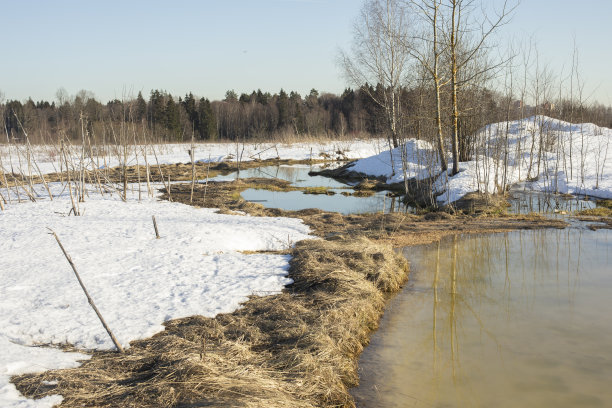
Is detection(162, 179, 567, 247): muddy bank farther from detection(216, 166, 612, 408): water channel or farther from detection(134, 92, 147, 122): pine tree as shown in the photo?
detection(134, 92, 147, 122): pine tree

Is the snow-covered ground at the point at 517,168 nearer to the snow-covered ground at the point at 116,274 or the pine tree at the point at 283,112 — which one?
the snow-covered ground at the point at 116,274

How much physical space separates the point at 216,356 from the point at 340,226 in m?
7.79

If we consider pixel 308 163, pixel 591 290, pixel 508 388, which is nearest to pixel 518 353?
pixel 508 388

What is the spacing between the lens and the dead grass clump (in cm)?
393

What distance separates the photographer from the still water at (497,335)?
15.1 ft

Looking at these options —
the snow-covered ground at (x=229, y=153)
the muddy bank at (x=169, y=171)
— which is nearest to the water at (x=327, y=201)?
the muddy bank at (x=169, y=171)

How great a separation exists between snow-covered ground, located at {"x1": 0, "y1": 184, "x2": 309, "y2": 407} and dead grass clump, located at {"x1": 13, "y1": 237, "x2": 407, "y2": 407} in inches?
12.5

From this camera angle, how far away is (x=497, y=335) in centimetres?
583

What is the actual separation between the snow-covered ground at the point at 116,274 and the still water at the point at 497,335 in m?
2.30

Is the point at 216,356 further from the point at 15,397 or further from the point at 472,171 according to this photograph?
the point at 472,171

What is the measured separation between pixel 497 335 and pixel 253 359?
10.4 ft

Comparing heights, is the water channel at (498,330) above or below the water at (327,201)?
below

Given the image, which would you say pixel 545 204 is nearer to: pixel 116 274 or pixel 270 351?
pixel 270 351

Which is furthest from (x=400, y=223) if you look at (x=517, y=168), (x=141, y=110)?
(x=141, y=110)
